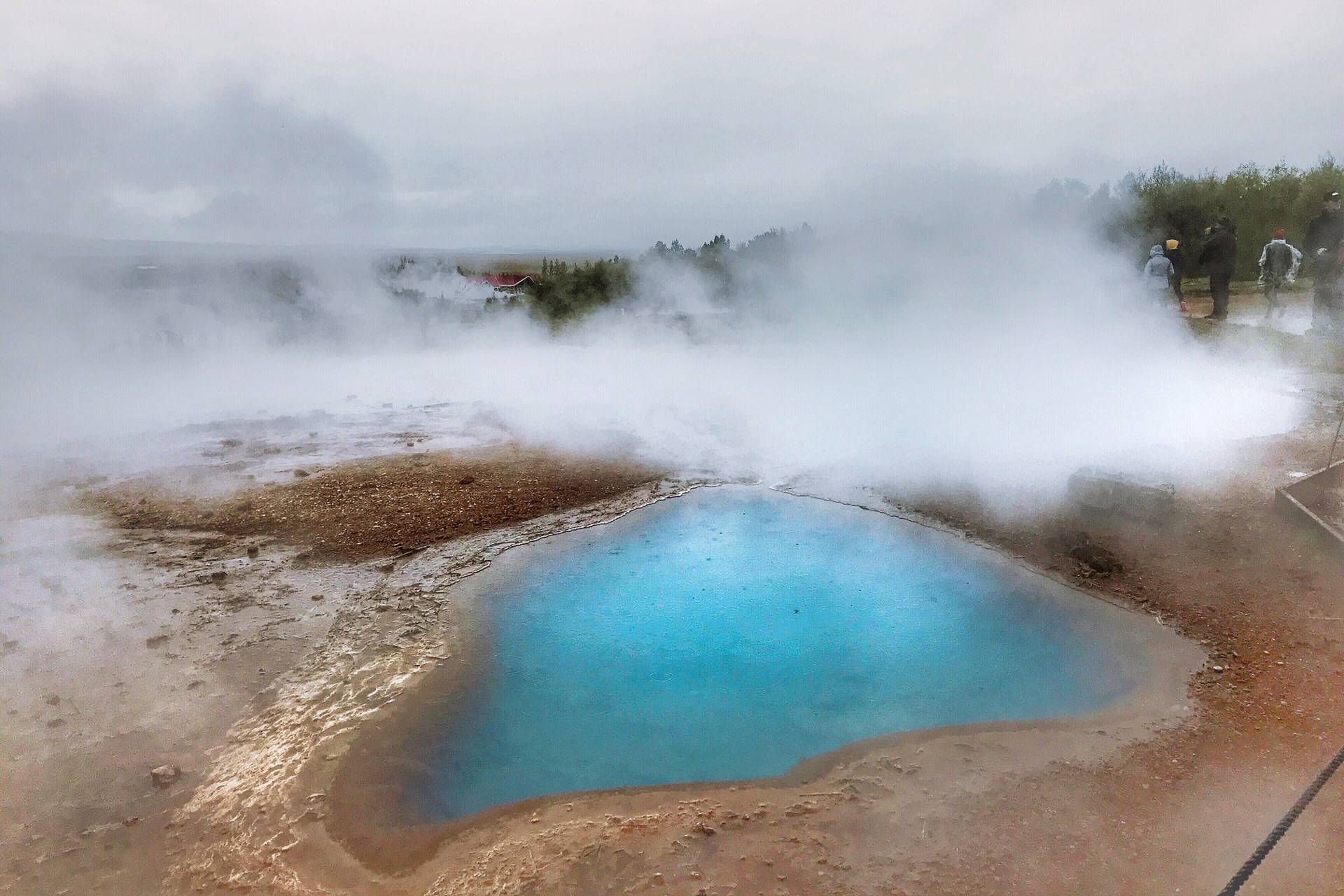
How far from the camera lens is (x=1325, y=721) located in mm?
3047

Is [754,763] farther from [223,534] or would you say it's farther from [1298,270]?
[1298,270]

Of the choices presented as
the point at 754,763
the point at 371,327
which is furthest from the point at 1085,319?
the point at 371,327

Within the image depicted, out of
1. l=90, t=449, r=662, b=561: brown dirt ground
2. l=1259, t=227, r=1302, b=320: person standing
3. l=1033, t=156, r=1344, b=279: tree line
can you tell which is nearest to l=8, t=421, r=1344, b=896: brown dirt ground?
l=90, t=449, r=662, b=561: brown dirt ground

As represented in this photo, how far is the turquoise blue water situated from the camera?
10.1 ft

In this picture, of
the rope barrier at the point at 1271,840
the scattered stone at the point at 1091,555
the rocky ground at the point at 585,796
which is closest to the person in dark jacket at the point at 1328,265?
the rocky ground at the point at 585,796

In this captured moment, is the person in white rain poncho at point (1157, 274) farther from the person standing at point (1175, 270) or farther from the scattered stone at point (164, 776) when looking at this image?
the scattered stone at point (164, 776)

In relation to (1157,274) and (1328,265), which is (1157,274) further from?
(1328,265)

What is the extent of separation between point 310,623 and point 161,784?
1.25 m

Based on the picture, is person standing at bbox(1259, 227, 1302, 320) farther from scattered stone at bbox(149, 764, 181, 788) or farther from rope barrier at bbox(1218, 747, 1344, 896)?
scattered stone at bbox(149, 764, 181, 788)

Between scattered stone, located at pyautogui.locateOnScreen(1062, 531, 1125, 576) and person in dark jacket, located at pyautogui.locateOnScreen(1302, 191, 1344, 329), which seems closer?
scattered stone, located at pyautogui.locateOnScreen(1062, 531, 1125, 576)

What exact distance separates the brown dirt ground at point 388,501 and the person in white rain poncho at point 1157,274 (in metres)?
6.78

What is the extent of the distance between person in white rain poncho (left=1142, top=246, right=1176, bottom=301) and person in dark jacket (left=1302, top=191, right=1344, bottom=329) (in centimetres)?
226

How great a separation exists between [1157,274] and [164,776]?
1043cm

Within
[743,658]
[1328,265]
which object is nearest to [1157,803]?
[743,658]
